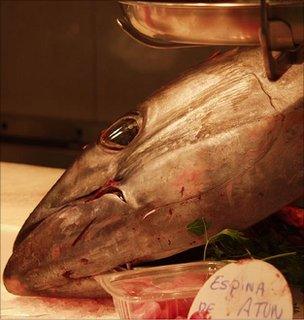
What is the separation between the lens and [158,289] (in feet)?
3.63

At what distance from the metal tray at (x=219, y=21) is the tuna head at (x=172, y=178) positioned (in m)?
0.43

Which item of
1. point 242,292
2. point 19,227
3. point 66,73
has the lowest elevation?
point 242,292

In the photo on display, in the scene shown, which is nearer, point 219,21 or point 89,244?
point 219,21

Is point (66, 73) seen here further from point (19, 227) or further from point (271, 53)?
point (271, 53)

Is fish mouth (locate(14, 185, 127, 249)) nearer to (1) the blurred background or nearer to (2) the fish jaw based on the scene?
(2) the fish jaw

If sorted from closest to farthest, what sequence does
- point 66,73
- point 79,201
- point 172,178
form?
point 172,178
point 79,201
point 66,73

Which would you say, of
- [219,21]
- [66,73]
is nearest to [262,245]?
A: [219,21]

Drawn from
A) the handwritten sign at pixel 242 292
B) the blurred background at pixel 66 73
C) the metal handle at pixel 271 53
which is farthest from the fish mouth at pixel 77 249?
the blurred background at pixel 66 73

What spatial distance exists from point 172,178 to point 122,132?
0.48 ft

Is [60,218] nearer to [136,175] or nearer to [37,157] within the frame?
[136,175]

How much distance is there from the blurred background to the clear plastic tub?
1.27m

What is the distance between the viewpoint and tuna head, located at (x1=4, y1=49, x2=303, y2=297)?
120 cm

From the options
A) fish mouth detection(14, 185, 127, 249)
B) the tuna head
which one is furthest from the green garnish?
fish mouth detection(14, 185, 127, 249)

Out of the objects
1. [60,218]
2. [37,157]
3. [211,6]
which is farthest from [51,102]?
[211,6]
